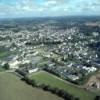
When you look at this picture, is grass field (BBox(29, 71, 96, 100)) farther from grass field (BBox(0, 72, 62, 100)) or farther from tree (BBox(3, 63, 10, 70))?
tree (BBox(3, 63, 10, 70))

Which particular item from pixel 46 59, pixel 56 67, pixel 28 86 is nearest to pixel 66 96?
pixel 28 86

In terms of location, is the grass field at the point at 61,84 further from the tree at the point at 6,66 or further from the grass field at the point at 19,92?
the tree at the point at 6,66

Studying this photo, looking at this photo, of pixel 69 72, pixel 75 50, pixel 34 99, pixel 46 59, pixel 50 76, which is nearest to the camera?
pixel 34 99

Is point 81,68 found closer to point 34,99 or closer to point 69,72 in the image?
point 69,72

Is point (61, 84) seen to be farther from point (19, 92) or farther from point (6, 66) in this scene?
point (6, 66)

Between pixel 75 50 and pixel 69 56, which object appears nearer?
pixel 69 56

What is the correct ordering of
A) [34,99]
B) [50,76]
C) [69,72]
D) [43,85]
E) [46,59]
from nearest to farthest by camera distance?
[34,99]
[43,85]
[50,76]
[69,72]
[46,59]

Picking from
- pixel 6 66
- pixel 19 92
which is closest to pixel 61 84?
pixel 19 92
